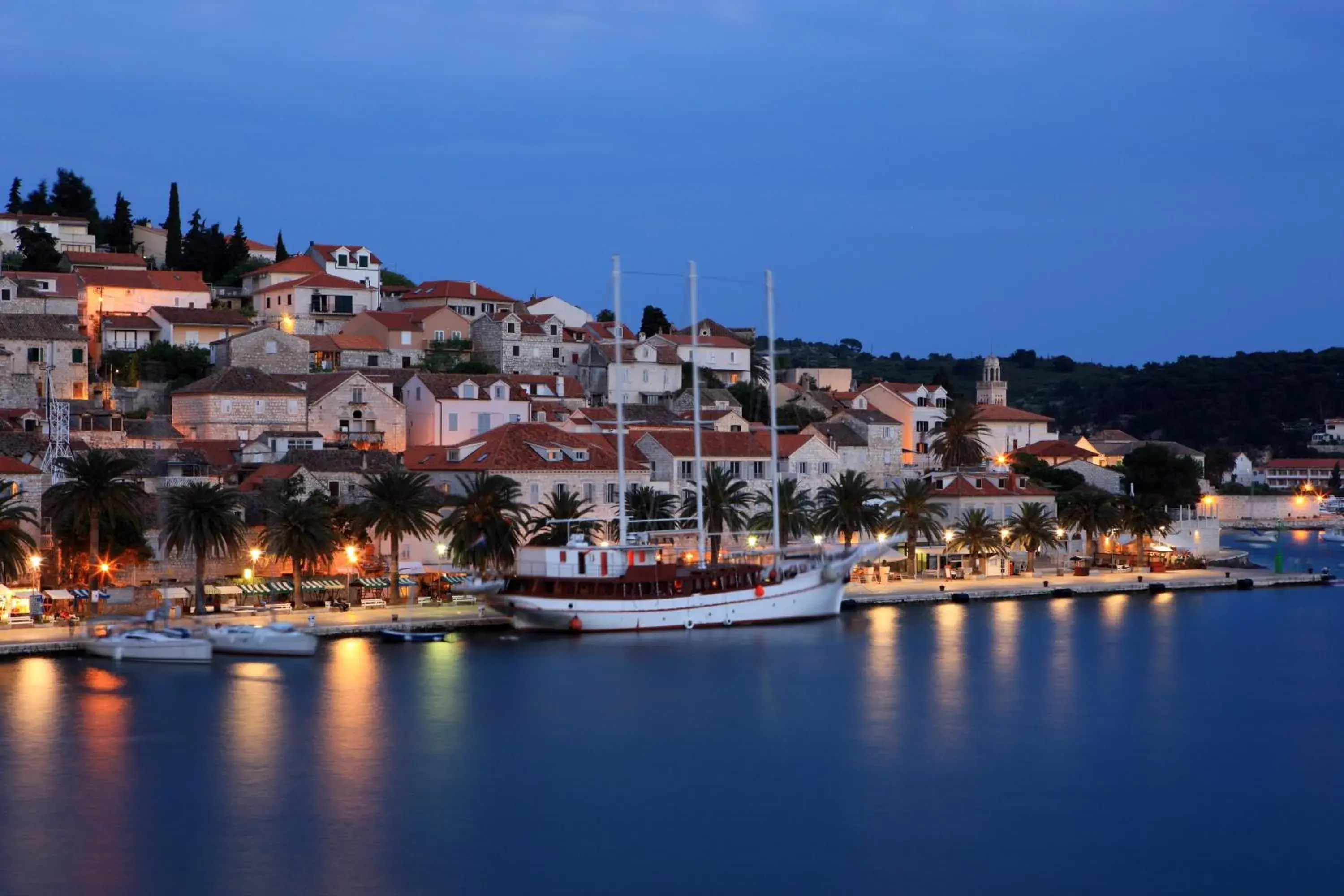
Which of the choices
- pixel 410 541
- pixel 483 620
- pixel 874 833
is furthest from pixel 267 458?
pixel 874 833

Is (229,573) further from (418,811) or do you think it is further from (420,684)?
(418,811)

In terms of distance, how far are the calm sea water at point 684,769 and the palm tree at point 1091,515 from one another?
18.6 meters

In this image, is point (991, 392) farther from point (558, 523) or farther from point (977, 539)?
point (558, 523)

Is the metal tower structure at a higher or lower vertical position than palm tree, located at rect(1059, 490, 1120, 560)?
higher

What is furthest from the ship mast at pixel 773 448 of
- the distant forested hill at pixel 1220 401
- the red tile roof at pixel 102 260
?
the distant forested hill at pixel 1220 401

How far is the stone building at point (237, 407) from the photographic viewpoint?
6925cm

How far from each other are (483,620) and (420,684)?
439 inches

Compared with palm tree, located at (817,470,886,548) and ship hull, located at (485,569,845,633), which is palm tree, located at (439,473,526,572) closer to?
ship hull, located at (485,569,845,633)

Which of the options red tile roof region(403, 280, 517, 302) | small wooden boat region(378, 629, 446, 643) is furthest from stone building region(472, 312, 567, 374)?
small wooden boat region(378, 629, 446, 643)

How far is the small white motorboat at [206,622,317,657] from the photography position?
164ft

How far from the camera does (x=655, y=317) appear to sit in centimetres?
10450

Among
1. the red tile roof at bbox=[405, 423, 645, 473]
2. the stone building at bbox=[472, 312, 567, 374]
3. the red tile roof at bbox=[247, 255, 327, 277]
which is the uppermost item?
the red tile roof at bbox=[247, 255, 327, 277]

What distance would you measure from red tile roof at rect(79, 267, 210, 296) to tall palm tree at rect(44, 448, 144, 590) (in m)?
30.4

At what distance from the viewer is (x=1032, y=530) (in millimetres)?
71625
